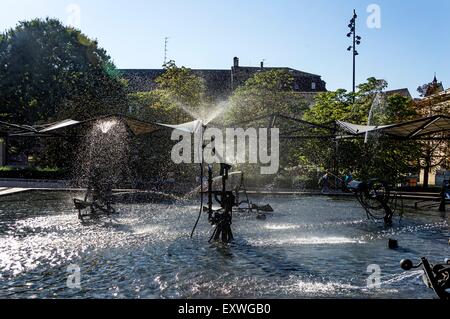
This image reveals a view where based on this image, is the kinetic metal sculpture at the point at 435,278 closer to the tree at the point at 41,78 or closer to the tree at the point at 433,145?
the tree at the point at 433,145

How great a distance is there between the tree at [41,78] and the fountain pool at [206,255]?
24.3 metres

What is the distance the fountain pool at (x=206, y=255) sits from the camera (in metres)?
7.03

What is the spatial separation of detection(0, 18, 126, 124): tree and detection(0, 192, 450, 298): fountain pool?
24.3 metres

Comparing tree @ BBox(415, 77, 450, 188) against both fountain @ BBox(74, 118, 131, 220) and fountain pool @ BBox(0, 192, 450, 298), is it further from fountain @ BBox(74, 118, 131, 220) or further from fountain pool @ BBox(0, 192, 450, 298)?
fountain @ BBox(74, 118, 131, 220)

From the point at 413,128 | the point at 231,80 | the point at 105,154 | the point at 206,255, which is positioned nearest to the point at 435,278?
the point at 206,255

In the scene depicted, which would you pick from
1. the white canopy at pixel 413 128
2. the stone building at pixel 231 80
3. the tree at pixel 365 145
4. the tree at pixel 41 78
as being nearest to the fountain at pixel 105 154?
the tree at pixel 41 78

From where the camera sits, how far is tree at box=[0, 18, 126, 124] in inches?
1500

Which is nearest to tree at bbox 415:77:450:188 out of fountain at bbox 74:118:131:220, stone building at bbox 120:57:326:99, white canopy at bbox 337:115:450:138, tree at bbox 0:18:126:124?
white canopy at bbox 337:115:450:138

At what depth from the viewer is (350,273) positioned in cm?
809

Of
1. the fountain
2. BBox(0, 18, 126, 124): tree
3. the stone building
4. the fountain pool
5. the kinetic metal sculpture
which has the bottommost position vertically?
the fountain pool

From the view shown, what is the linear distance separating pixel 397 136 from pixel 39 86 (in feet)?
105

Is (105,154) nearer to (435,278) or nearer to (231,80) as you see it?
(435,278)
